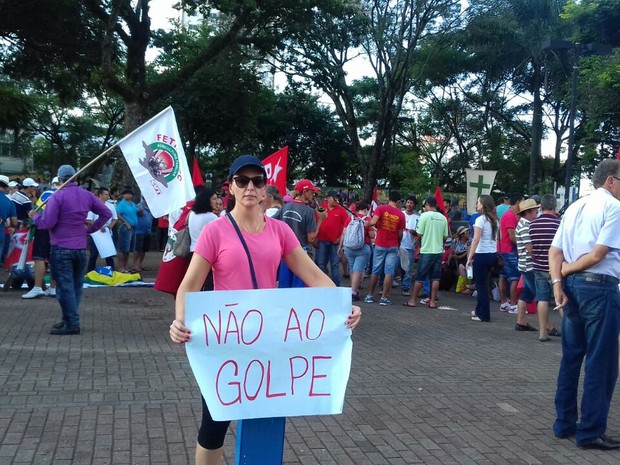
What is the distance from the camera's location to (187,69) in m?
20.9

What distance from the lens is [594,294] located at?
5.05 meters

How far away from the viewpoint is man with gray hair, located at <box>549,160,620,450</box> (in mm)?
5027

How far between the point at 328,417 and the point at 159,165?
14.8 feet

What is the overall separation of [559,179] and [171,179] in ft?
106

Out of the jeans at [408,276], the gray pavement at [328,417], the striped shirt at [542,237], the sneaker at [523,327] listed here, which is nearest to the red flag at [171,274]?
the gray pavement at [328,417]

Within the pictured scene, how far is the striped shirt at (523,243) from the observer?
9734 mm

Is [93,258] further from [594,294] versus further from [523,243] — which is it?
[594,294]

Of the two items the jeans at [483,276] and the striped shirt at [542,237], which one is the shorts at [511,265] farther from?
the striped shirt at [542,237]

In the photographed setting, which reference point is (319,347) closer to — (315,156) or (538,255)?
(538,255)

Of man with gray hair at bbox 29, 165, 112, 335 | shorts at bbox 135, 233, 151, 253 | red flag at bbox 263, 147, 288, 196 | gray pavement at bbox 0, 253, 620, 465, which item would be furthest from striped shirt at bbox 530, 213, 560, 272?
shorts at bbox 135, 233, 151, 253

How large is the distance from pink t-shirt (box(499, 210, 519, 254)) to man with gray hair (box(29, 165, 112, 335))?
6.35m

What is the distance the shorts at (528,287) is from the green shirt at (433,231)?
7.05 ft

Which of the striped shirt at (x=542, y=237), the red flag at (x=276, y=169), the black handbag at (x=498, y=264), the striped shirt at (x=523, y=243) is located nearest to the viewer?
the striped shirt at (x=542, y=237)

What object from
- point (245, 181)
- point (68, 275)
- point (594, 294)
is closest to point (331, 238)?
point (68, 275)
